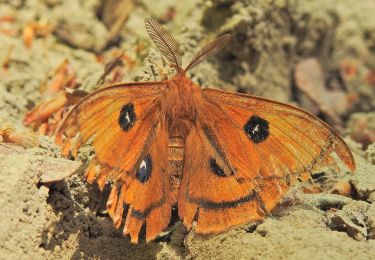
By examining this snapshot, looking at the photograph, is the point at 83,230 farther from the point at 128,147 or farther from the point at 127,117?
the point at 127,117

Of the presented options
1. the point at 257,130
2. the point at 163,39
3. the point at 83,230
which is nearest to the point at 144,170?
the point at 83,230

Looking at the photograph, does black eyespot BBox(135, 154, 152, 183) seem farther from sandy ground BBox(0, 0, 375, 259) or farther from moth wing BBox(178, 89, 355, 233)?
sandy ground BBox(0, 0, 375, 259)

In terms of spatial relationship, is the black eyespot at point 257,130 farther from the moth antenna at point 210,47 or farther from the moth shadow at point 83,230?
the moth shadow at point 83,230

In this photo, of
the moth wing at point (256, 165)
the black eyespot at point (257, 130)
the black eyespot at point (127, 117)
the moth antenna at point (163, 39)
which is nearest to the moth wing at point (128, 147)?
the black eyespot at point (127, 117)

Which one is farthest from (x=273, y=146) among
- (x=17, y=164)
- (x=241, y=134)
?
(x=17, y=164)

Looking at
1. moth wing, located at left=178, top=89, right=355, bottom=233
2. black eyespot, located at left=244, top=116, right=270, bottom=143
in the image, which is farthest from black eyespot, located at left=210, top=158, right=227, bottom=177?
black eyespot, located at left=244, top=116, right=270, bottom=143
